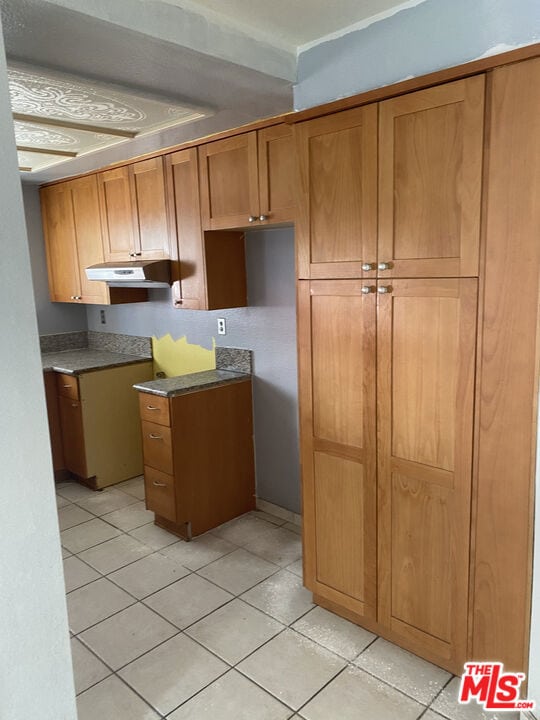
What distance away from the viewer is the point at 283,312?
304 centimetres

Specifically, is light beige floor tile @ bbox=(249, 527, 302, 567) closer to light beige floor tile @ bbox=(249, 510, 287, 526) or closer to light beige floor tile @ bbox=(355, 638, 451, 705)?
A: light beige floor tile @ bbox=(249, 510, 287, 526)

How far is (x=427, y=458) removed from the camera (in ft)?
6.26

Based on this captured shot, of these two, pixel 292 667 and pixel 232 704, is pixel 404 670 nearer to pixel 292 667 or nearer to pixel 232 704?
pixel 292 667

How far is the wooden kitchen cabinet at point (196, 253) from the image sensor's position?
2982 mm

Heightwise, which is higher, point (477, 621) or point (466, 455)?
point (466, 455)

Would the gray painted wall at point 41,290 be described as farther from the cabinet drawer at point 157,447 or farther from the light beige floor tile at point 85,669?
the light beige floor tile at point 85,669

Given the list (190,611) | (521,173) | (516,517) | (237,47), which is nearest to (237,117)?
(237,47)

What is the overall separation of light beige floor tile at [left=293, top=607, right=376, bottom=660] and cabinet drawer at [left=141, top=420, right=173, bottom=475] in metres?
1.10

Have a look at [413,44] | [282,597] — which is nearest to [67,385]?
[282,597]

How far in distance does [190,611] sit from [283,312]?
63.3 inches

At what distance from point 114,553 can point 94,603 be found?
0.45 meters

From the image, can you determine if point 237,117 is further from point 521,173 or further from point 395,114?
point 521,173

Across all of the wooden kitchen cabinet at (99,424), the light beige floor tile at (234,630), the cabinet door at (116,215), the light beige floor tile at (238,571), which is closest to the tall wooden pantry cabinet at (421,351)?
the light beige floor tile at (234,630)

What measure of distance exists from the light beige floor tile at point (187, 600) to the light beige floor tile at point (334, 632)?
1.35ft
